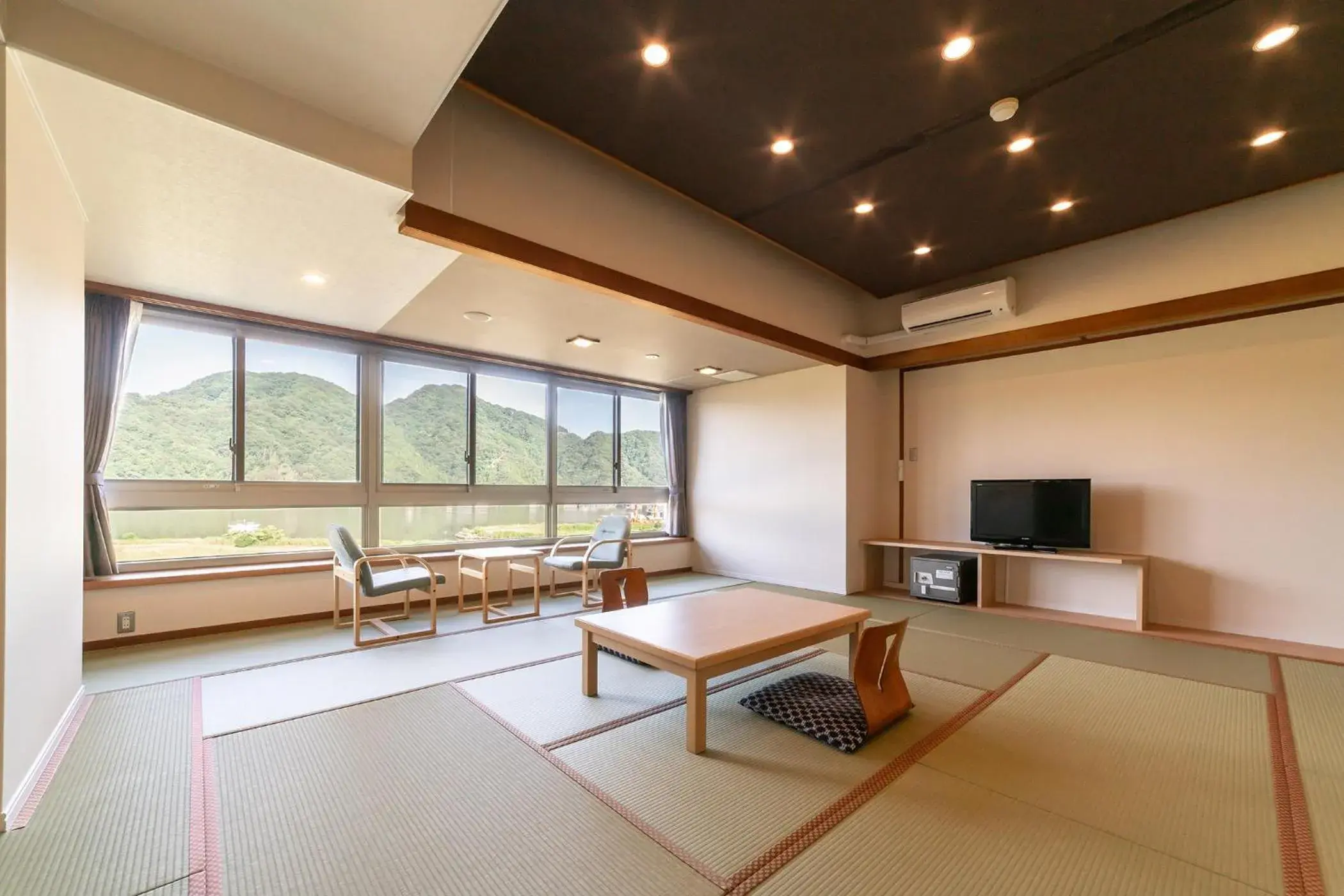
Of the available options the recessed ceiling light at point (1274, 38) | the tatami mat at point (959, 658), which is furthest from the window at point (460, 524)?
the recessed ceiling light at point (1274, 38)

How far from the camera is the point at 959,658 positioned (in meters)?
3.63

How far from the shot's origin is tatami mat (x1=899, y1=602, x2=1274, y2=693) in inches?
131

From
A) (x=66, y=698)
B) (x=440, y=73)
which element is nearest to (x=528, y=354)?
(x=440, y=73)

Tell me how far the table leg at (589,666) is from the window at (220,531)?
3.16 metres

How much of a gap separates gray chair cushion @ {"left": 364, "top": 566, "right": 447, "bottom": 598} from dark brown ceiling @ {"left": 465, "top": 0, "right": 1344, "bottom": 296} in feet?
10.5

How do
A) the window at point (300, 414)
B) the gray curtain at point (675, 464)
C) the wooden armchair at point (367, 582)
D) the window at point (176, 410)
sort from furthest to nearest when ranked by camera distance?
the gray curtain at point (675, 464)
the window at point (300, 414)
the window at point (176, 410)
the wooden armchair at point (367, 582)

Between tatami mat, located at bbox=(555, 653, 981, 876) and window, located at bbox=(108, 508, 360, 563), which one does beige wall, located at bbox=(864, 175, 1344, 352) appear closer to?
tatami mat, located at bbox=(555, 653, 981, 876)

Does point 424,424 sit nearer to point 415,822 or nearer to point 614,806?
point 415,822

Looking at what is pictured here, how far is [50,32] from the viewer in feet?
5.83

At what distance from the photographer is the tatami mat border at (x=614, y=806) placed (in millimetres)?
1622

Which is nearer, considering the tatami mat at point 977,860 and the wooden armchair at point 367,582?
the tatami mat at point 977,860

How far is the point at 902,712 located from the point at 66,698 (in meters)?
3.97

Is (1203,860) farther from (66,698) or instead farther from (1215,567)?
(66,698)

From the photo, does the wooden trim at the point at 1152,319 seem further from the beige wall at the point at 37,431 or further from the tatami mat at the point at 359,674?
the beige wall at the point at 37,431
